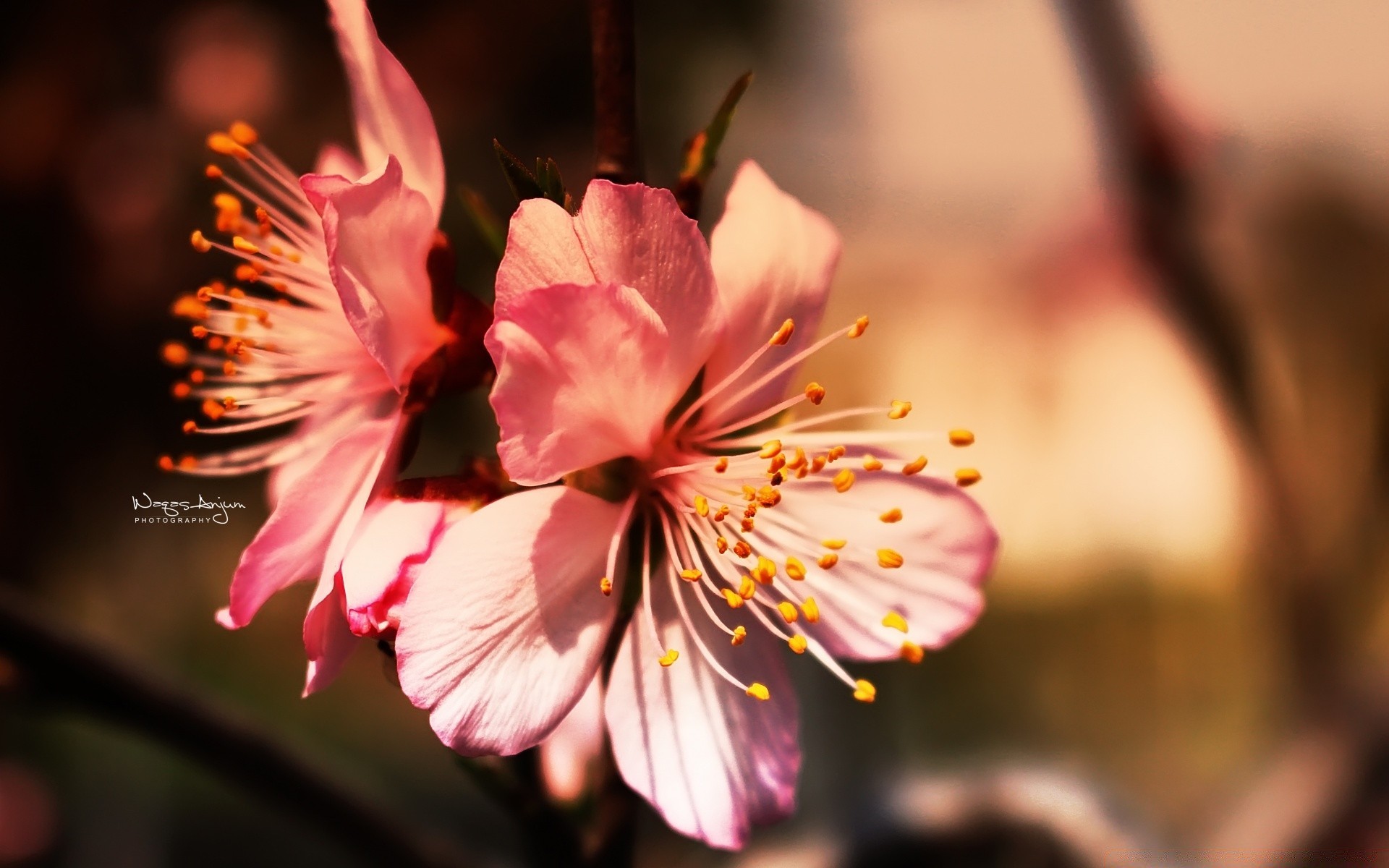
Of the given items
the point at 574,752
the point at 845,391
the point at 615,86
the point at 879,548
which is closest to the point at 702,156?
the point at 615,86

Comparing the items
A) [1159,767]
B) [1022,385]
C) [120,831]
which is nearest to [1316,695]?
[1159,767]

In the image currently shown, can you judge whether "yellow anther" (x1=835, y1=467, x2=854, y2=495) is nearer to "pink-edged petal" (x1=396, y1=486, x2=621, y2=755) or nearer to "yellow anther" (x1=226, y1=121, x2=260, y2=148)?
"pink-edged petal" (x1=396, y1=486, x2=621, y2=755)

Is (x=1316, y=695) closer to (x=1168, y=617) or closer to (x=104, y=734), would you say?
(x=1168, y=617)

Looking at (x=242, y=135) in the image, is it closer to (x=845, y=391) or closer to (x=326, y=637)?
(x=326, y=637)

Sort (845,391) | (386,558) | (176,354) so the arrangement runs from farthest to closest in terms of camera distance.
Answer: (845,391) < (176,354) < (386,558)

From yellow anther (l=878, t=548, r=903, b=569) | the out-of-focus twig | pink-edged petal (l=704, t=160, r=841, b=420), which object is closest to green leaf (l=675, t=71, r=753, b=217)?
pink-edged petal (l=704, t=160, r=841, b=420)
